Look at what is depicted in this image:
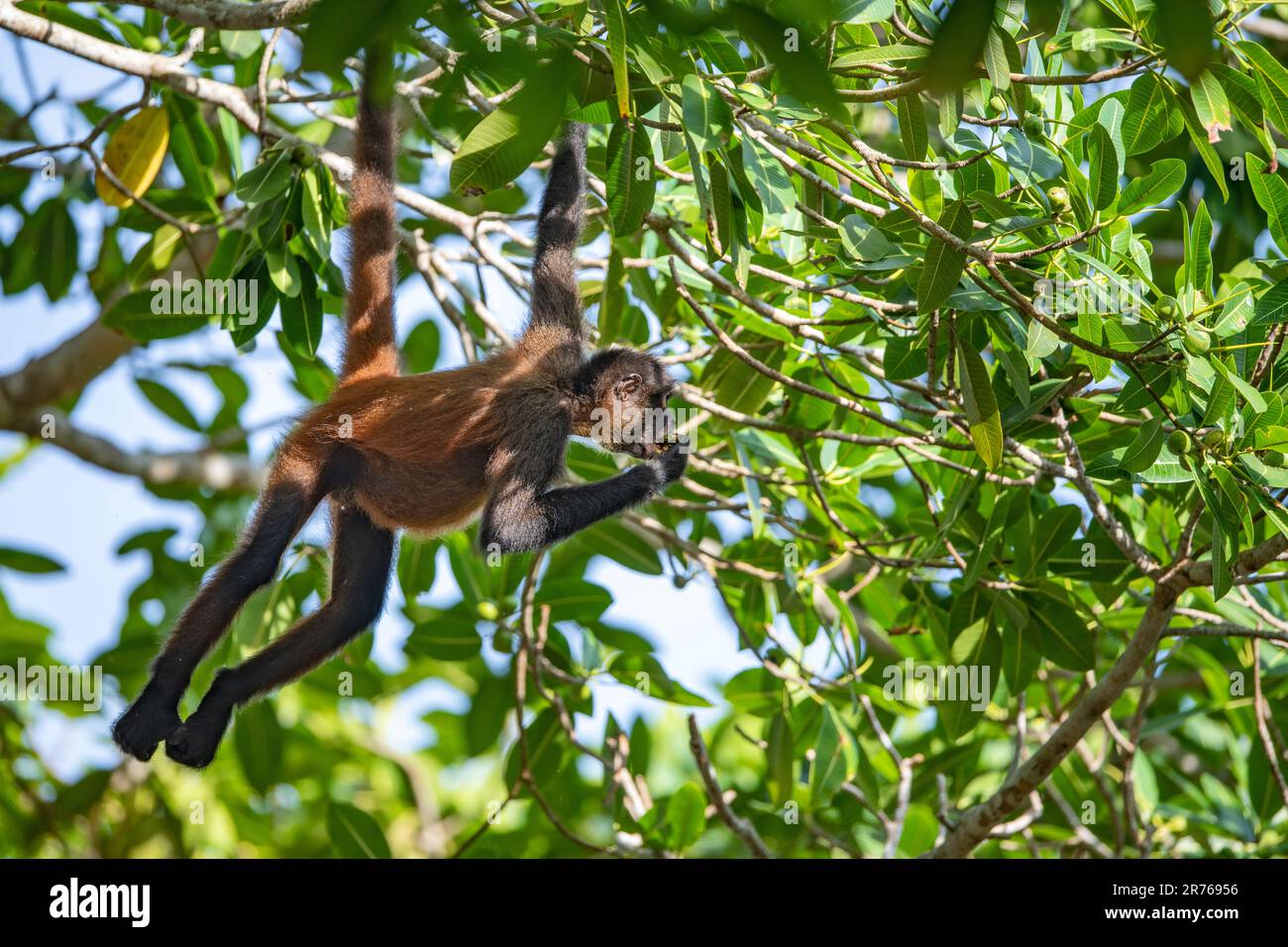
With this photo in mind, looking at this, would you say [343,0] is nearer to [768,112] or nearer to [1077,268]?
[768,112]

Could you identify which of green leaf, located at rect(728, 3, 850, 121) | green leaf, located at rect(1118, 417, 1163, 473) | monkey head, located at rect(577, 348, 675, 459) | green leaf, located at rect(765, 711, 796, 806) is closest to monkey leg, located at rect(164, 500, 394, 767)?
monkey head, located at rect(577, 348, 675, 459)

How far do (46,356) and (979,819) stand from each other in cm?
557

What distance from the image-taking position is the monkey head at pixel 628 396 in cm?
499

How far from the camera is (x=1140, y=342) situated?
148 inches

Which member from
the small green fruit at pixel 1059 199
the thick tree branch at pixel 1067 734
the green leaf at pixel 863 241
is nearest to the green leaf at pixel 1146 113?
the small green fruit at pixel 1059 199

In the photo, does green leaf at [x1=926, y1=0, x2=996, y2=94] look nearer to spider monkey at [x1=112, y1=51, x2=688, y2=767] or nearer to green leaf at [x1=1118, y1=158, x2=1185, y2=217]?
green leaf at [x1=1118, y1=158, x2=1185, y2=217]

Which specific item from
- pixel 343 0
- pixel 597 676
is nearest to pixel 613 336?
pixel 597 676

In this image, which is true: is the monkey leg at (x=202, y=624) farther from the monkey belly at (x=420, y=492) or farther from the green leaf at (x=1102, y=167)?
the green leaf at (x=1102, y=167)

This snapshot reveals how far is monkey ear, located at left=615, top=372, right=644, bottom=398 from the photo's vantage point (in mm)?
4988

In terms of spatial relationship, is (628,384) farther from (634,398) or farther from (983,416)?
(983,416)

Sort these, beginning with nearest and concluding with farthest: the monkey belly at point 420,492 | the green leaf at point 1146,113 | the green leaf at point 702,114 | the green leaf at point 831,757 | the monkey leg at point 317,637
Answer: the green leaf at point 702,114 < the green leaf at point 1146,113 < the monkey leg at point 317,637 < the monkey belly at point 420,492 < the green leaf at point 831,757

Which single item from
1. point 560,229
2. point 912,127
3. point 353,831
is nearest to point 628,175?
point 912,127

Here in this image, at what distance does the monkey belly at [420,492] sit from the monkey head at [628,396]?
56 cm

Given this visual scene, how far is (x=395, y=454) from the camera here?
4621mm
